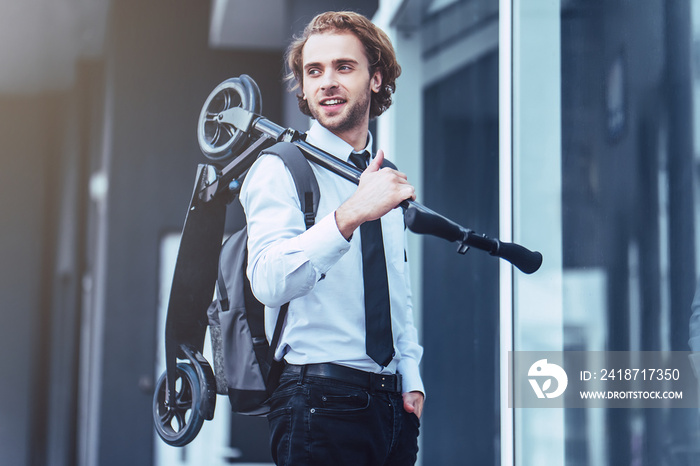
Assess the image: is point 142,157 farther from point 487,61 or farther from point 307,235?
point 307,235

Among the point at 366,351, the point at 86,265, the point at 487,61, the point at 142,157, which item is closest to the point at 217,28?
the point at 142,157

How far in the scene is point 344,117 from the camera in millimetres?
1552

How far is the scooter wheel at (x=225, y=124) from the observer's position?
170 centimetres

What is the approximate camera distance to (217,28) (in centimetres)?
368

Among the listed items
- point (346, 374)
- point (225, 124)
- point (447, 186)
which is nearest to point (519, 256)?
point (346, 374)

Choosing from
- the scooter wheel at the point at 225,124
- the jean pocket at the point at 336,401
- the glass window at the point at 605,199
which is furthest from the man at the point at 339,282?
the glass window at the point at 605,199

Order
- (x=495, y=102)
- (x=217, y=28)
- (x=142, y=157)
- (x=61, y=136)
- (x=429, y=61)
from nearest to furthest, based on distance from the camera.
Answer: (x=495, y=102)
(x=429, y=61)
(x=217, y=28)
(x=142, y=157)
(x=61, y=136)

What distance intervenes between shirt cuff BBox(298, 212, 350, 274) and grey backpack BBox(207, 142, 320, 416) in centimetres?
12

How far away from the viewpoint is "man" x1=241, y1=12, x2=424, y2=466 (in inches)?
50.1

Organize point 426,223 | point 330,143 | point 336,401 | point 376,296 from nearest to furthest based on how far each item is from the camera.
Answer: point 426,223 < point 336,401 < point 376,296 < point 330,143

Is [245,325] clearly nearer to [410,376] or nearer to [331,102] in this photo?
[410,376]

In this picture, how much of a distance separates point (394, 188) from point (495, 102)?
103 cm

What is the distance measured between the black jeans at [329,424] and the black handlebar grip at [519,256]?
1.13ft

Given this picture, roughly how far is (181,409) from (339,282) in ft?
1.74
